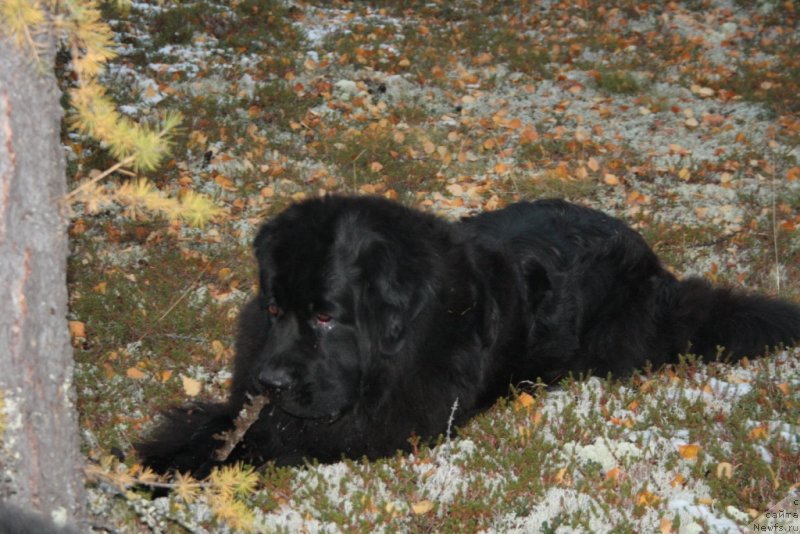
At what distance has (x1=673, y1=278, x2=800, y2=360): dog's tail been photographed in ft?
18.8

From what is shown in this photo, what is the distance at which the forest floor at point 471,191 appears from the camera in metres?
4.21

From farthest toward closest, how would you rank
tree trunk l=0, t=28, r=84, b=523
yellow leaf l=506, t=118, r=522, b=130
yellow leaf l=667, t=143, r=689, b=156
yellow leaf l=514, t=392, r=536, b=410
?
yellow leaf l=506, t=118, r=522, b=130 → yellow leaf l=667, t=143, r=689, b=156 → yellow leaf l=514, t=392, r=536, b=410 → tree trunk l=0, t=28, r=84, b=523

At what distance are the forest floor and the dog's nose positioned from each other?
0.50m

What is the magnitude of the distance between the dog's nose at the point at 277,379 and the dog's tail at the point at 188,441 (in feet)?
1.94

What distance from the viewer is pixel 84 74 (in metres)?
2.62

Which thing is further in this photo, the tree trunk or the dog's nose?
the dog's nose

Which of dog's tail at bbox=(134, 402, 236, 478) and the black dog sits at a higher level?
the black dog

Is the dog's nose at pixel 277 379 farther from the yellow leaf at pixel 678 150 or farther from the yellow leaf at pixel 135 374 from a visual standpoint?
the yellow leaf at pixel 678 150

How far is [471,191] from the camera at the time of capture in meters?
9.11

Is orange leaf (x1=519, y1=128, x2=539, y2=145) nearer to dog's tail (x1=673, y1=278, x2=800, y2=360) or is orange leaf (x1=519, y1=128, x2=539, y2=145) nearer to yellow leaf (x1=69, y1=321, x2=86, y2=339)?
dog's tail (x1=673, y1=278, x2=800, y2=360)

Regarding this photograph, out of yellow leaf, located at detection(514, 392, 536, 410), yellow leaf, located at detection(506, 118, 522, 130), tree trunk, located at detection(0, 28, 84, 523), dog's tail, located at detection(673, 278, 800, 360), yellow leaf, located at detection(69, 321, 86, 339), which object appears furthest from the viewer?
yellow leaf, located at detection(506, 118, 522, 130)

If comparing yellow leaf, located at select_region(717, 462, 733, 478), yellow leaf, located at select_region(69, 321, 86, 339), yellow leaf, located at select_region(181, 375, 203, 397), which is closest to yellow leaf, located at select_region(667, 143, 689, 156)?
yellow leaf, located at select_region(717, 462, 733, 478)

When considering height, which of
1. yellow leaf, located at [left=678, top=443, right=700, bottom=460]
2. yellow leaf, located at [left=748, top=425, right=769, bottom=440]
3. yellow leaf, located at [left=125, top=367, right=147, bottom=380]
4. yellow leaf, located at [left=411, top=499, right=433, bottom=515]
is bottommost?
yellow leaf, located at [left=125, top=367, right=147, bottom=380]

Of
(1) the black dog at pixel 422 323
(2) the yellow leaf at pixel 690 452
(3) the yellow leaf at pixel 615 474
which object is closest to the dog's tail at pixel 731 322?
(1) the black dog at pixel 422 323
